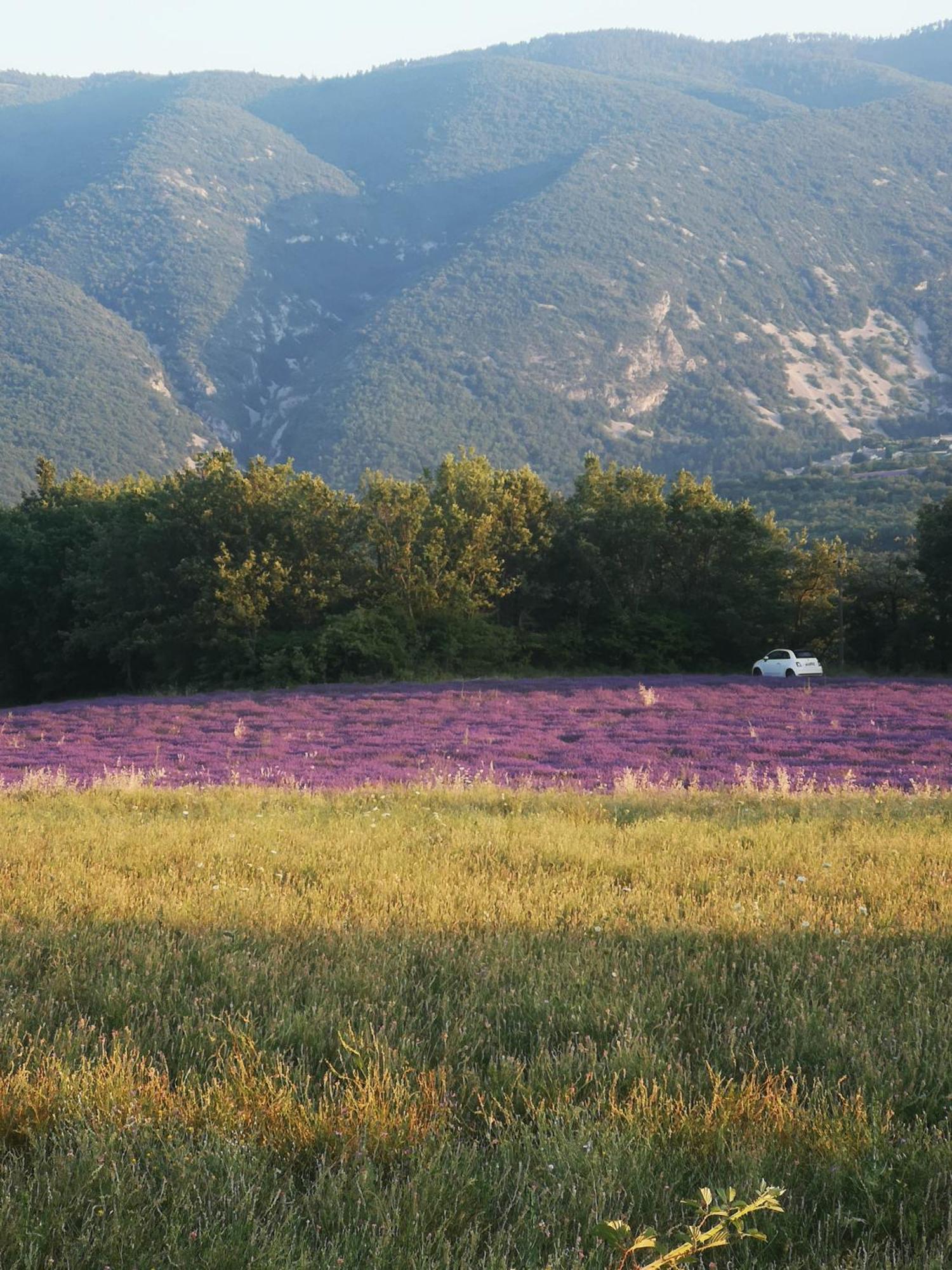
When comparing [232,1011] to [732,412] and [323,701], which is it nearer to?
[323,701]

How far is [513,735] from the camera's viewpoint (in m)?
23.0

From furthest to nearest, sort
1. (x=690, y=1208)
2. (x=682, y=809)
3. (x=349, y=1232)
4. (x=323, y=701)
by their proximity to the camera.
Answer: (x=323, y=701) → (x=682, y=809) → (x=690, y=1208) → (x=349, y=1232)

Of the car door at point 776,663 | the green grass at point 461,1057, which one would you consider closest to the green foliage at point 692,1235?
the green grass at point 461,1057

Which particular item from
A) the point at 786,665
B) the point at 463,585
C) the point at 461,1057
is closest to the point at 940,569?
the point at 786,665

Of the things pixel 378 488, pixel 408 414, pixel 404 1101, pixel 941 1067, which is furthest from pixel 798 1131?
pixel 408 414

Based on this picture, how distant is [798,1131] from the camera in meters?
3.54

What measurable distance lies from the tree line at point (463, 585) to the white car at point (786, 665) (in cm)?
479

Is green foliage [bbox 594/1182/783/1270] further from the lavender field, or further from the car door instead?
the car door

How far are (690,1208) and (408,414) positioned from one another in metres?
192

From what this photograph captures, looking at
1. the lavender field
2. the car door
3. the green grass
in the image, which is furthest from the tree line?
the green grass

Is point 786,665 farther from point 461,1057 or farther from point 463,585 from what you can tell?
point 461,1057

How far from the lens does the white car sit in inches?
1455

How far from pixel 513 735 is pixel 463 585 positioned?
2285 cm

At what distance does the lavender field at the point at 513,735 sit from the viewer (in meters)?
16.8
